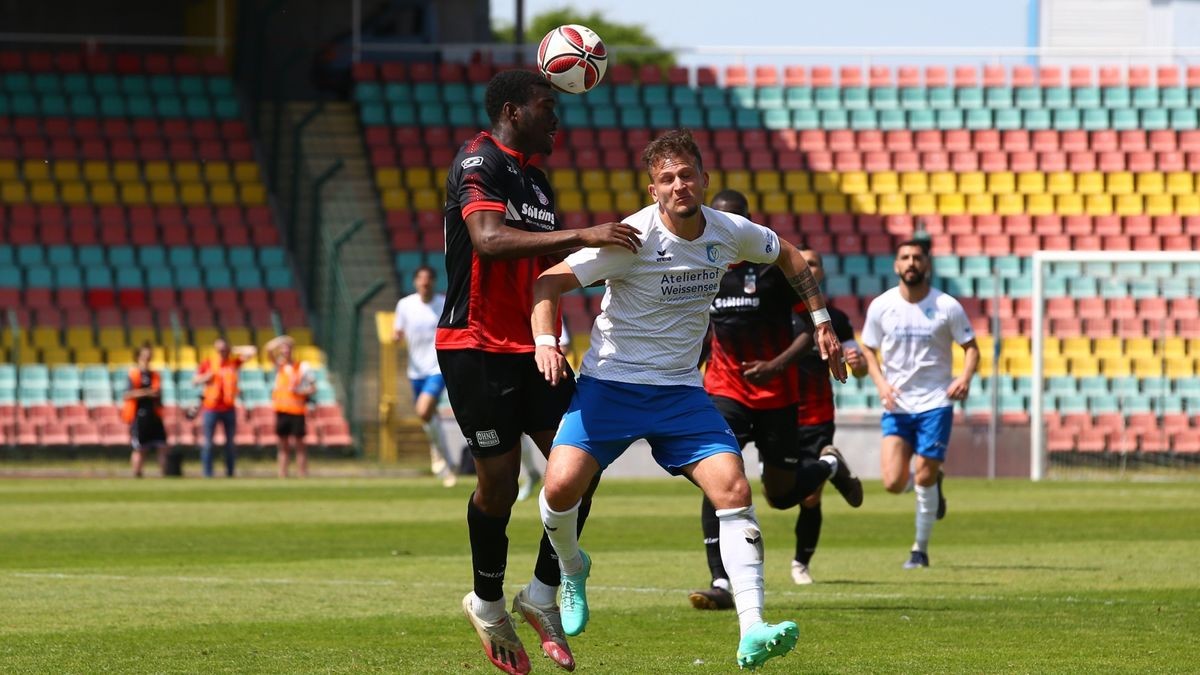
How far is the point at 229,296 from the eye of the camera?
28.7 meters

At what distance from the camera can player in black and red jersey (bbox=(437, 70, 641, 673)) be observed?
284 inches

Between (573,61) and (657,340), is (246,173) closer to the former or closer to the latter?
(573,61)

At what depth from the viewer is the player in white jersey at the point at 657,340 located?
6973 mm

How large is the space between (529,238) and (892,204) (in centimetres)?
2563

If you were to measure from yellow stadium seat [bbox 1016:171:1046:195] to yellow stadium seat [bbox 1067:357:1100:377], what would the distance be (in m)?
6.83

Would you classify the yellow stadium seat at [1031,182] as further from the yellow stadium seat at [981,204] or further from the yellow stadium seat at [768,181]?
the yellow stadium seat at [768,181]

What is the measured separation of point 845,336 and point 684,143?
184 inches

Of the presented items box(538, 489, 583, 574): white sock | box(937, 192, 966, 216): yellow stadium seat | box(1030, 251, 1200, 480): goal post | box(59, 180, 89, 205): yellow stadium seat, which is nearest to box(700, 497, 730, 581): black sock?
box(538, 489, 583, 574): white sock

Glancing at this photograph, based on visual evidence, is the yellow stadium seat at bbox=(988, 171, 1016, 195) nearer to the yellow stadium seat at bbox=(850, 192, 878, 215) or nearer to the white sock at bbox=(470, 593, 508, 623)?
the yellow stadium seat at bbox=(850, 192, 878, 215)

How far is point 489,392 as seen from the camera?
7242mm

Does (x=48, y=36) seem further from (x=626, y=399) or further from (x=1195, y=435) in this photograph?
(x=626, y=399)

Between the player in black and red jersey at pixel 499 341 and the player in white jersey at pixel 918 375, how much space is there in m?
4.97

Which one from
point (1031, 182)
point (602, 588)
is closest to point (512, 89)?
point (602, 588)

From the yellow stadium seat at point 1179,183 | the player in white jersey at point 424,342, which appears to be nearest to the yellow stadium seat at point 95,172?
the player in white jersey at point 424,342
